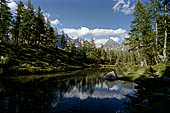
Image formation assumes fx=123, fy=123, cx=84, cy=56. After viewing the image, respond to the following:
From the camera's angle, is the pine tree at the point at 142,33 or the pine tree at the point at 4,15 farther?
the pine tree at the point at 4,15

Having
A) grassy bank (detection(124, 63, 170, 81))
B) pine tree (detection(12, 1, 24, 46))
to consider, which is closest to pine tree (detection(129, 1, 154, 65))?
grassy bank (detection(124, 63, 170, 81))

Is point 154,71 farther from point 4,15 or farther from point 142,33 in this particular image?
point 4,15

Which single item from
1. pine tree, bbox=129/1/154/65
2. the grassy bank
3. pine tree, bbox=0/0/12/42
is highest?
pine tree, bbox=0/0/12/42

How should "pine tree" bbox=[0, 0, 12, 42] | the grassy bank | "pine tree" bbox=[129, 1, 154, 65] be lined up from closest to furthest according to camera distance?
the grassy bank < "pine tree" bbox=[129, 1, 154, 65] < "pine tree" bbox=[0, 0, 12, 42]

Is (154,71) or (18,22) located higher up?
(18,22)

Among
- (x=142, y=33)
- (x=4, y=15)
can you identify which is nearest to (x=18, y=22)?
(x=4, y=15)

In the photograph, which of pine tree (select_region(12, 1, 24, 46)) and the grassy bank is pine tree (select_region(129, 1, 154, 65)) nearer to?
the grassy bank

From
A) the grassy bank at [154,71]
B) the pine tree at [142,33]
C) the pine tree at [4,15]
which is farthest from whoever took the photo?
the pine tree at [4,15]

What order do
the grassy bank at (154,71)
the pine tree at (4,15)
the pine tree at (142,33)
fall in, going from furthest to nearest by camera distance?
the pine tree at (4,15) → the pine tree at (142,33) → the grassy bank at (154,71)

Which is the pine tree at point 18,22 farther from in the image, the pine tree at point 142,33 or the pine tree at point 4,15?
the pine tree at point 142,33

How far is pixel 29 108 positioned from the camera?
11195mm

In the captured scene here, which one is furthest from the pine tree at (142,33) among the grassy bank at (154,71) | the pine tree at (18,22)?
the pine tree at (18,22)

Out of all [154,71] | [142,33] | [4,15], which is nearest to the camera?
[154,71]

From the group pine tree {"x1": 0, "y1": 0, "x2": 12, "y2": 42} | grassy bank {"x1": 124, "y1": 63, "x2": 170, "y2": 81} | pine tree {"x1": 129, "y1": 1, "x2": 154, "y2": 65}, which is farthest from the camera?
pine tree {"x1": 0, "y1": 0, "x2": 12, "y2": 42}
